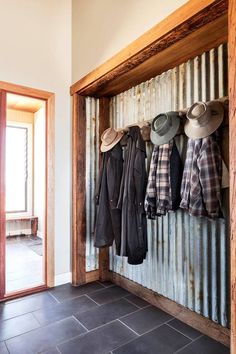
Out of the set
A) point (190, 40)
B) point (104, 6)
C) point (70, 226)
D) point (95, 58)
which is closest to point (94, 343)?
point (70, 226)

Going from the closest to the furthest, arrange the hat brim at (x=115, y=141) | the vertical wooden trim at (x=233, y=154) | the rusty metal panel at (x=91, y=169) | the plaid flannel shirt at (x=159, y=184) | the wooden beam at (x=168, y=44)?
the vertical wooden trim at (x=233, y=154), the wooden beam at (x=168, y=44), the plaid flannel shirt at (x=159, y=184), the hat brim at (x=115, y=141), the rusty metal panel at (x=91, y=169)

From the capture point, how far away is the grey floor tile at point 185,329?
184 centimetres

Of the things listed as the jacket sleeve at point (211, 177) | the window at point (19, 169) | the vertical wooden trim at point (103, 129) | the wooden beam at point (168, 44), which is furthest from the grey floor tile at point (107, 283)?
the window at point (19, 169)

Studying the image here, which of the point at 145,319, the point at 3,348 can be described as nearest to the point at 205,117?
the point at 145,319

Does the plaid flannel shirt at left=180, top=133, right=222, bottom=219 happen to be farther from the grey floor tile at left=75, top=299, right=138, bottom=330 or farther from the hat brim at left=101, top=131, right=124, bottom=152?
the grey floor tile at left=75, top=299, right=138, bottom=330

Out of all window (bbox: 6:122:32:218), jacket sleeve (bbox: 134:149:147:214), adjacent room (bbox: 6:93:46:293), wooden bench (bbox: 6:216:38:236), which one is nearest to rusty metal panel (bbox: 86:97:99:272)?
jacket sleeve (bbox: 134:149:147:214)

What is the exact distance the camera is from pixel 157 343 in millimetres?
1735

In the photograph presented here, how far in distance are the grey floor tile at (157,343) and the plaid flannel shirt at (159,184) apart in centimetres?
87

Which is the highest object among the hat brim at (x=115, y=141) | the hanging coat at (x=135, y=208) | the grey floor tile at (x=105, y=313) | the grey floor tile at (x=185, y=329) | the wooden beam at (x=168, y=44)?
the wooden beam at (x=168, y=44)

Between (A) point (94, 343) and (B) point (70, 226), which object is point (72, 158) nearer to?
(B) point (70, 226)

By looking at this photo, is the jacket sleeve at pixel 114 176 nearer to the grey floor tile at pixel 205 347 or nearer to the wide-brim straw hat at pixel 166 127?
the wide-brim straw hat at pixel 166 127

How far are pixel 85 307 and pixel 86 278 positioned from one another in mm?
561

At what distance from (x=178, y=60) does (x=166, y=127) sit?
1.95 ft

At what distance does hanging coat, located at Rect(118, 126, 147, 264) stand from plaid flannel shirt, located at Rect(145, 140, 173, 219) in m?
0.10
